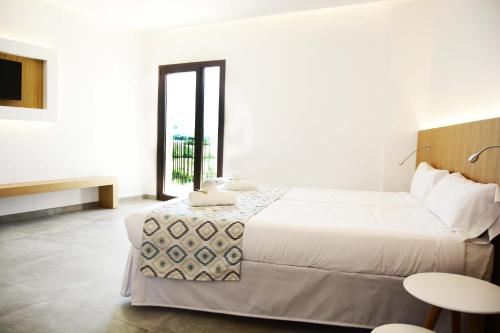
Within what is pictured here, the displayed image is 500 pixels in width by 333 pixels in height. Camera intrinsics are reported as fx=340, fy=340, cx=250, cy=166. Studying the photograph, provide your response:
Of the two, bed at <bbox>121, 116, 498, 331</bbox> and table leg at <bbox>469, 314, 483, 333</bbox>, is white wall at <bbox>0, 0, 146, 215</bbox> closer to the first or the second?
bed at <bbox>121, 116, 498, 331</bbox>

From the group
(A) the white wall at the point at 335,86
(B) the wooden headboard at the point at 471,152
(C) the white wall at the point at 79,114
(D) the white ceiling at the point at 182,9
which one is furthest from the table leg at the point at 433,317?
(C) the white wall at the point at 79,114

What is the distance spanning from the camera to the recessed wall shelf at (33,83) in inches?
158

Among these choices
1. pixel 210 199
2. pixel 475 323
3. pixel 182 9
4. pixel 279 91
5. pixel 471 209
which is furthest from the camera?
pixel 279 91

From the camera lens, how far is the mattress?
69.8 inches

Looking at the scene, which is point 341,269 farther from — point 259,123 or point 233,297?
point 259,123

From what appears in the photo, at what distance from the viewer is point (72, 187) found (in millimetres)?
4469

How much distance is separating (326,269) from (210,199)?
96 cm

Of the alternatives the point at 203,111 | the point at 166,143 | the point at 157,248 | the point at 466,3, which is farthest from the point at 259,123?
the point at 157,248

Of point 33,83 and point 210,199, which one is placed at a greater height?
point 33,83

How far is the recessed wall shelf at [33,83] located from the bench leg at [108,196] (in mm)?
1224

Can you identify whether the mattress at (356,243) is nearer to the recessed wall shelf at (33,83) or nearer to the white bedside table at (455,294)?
the white bedside table at (455,294)

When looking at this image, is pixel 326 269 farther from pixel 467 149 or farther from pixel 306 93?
pixel 306 93

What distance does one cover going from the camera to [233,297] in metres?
2.02

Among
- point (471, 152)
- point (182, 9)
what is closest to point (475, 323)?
point (471, 152)
